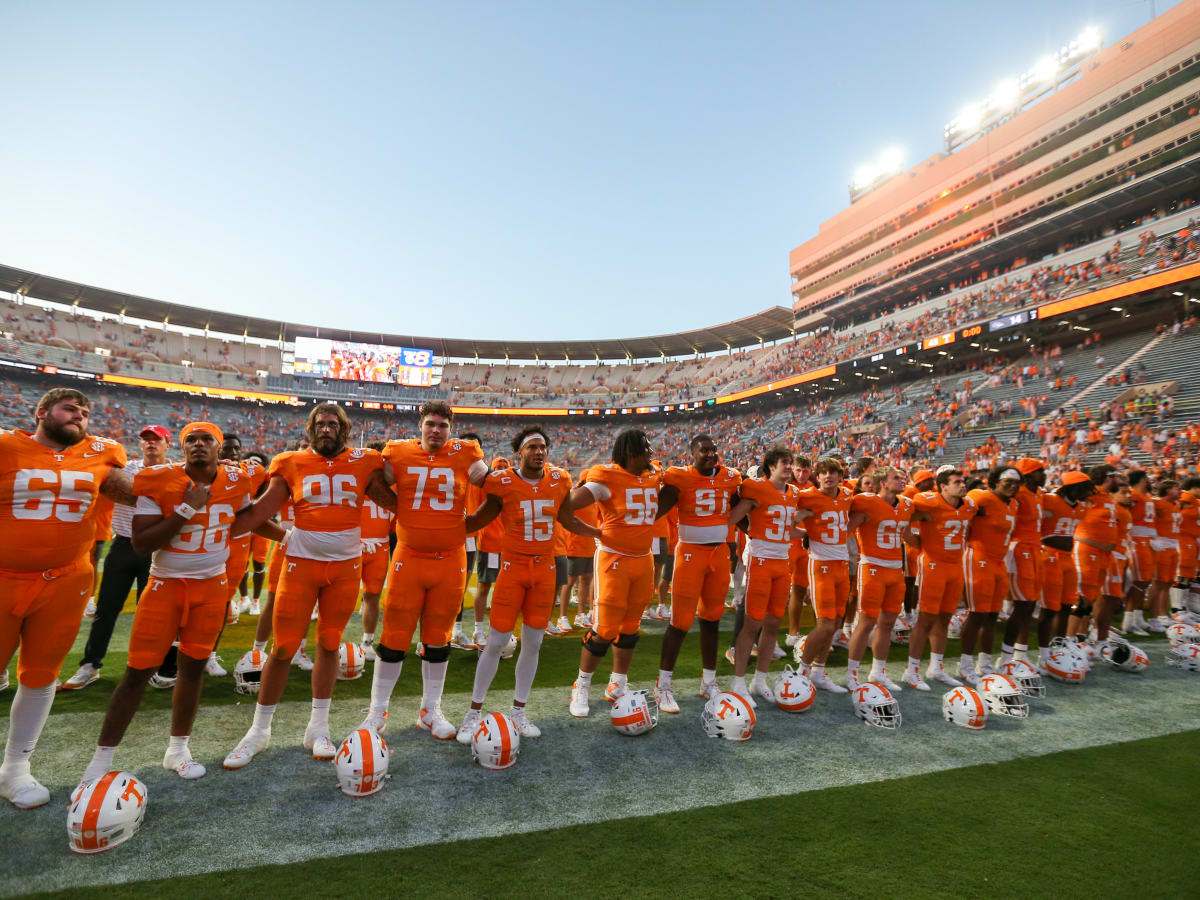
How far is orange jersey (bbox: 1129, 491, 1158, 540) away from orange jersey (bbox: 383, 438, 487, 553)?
1078 cm

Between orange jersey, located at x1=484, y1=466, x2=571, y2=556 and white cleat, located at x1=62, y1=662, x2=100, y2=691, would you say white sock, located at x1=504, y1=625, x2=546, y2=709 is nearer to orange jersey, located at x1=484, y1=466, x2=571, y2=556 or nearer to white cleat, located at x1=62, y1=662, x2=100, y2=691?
Answer: orange jersey, located at x1=484, y1=466, x2=571, y2=556

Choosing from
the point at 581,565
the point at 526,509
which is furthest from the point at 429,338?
the point at 526,509

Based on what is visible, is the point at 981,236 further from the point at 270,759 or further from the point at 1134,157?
the point at 270,759

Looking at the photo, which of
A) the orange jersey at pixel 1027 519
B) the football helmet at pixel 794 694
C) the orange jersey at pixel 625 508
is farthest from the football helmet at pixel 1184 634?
the orange jersey at pixel 625 508

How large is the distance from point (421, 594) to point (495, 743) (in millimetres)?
1226

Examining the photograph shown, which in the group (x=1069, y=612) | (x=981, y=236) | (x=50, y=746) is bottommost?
(x=50, y=746)

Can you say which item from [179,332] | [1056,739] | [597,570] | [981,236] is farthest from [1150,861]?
[179,332]

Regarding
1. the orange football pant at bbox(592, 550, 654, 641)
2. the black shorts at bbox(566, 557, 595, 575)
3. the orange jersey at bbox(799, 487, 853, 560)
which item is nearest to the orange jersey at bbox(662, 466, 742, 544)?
the orange football pant at bbox(592, 550, 654, 641)

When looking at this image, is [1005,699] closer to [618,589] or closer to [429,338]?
[618,589]

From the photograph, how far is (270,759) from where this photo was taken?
13.4ft

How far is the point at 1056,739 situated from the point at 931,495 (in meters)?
2.49

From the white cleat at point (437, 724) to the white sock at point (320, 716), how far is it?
0.75 m

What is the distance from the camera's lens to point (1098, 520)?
7.66 metres

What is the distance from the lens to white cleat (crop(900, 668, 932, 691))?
244 inches
